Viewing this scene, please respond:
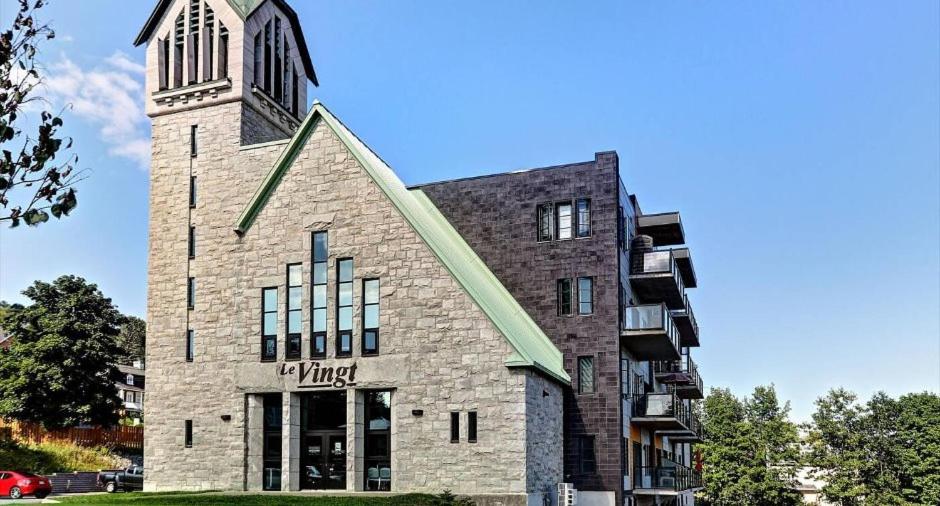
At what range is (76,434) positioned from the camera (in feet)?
181

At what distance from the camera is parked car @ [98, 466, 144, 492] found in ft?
152

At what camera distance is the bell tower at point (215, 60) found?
3922cm

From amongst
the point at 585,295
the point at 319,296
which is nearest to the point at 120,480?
the point at 319,296

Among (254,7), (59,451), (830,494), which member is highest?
(254,7)

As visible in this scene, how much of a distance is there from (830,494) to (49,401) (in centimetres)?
5424

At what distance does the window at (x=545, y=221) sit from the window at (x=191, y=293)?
46.5 ft

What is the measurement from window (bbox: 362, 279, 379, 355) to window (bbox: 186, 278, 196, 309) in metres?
7.90

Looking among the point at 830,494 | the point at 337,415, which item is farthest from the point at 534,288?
the point at 830,494

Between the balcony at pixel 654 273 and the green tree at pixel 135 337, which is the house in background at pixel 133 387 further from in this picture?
the balcony at pixel 654 273

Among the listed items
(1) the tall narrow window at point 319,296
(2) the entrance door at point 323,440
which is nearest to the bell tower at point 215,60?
(1) the tall narrow window at point 319,296

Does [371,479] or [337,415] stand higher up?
[337,415]

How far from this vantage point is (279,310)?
35406 mm

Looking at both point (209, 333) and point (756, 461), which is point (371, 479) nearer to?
point (209, 333)

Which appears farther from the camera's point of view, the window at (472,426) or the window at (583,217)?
the window at (583,217)
